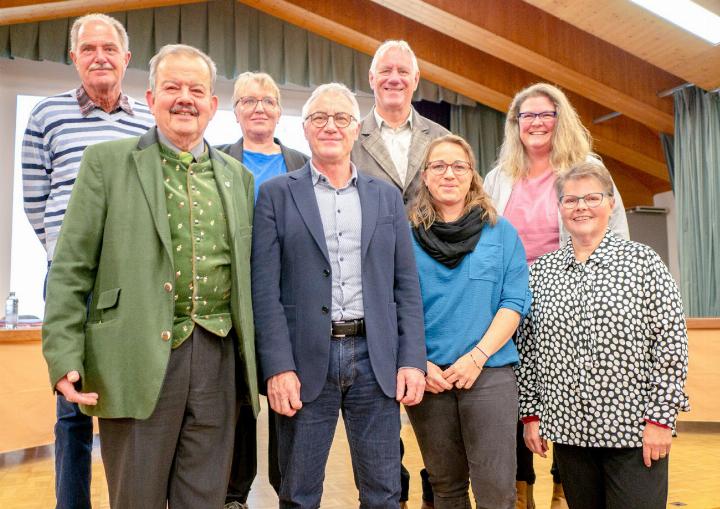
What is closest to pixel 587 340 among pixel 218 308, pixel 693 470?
pixel 218 308

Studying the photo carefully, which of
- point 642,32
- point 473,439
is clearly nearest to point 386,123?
point 473,439

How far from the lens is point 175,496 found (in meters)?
1.58

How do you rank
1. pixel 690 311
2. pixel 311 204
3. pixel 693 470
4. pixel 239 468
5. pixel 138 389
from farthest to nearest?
pixel 690 311 → pixel 693 470 → pixel 239 468 → pixel 311 204 → pixel 138 389

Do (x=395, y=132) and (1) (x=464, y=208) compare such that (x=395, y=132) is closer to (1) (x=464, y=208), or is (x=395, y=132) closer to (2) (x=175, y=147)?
(1) (x=464, y=208)

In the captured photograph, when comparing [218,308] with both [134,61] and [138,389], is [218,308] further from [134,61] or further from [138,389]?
[134,61]

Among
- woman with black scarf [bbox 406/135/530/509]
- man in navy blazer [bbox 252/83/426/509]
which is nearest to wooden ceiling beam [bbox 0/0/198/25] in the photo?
man in navy blazer [bbox 252/83/426/509]

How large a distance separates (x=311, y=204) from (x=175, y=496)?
2.67 feet

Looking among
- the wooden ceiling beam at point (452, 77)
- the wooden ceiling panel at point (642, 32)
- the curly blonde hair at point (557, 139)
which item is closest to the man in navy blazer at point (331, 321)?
the curly blonde hair at point (557, 139)

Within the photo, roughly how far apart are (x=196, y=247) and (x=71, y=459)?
0.85 meters

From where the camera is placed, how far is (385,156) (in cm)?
253

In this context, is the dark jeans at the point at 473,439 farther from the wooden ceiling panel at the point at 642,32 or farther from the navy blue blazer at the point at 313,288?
the wooden ceiling panel at the point at 642,32

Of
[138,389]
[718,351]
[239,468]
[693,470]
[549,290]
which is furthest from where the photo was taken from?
[718,351]

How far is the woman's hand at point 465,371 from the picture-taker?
6.13 ft

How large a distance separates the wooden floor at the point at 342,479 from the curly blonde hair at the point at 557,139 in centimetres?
147
